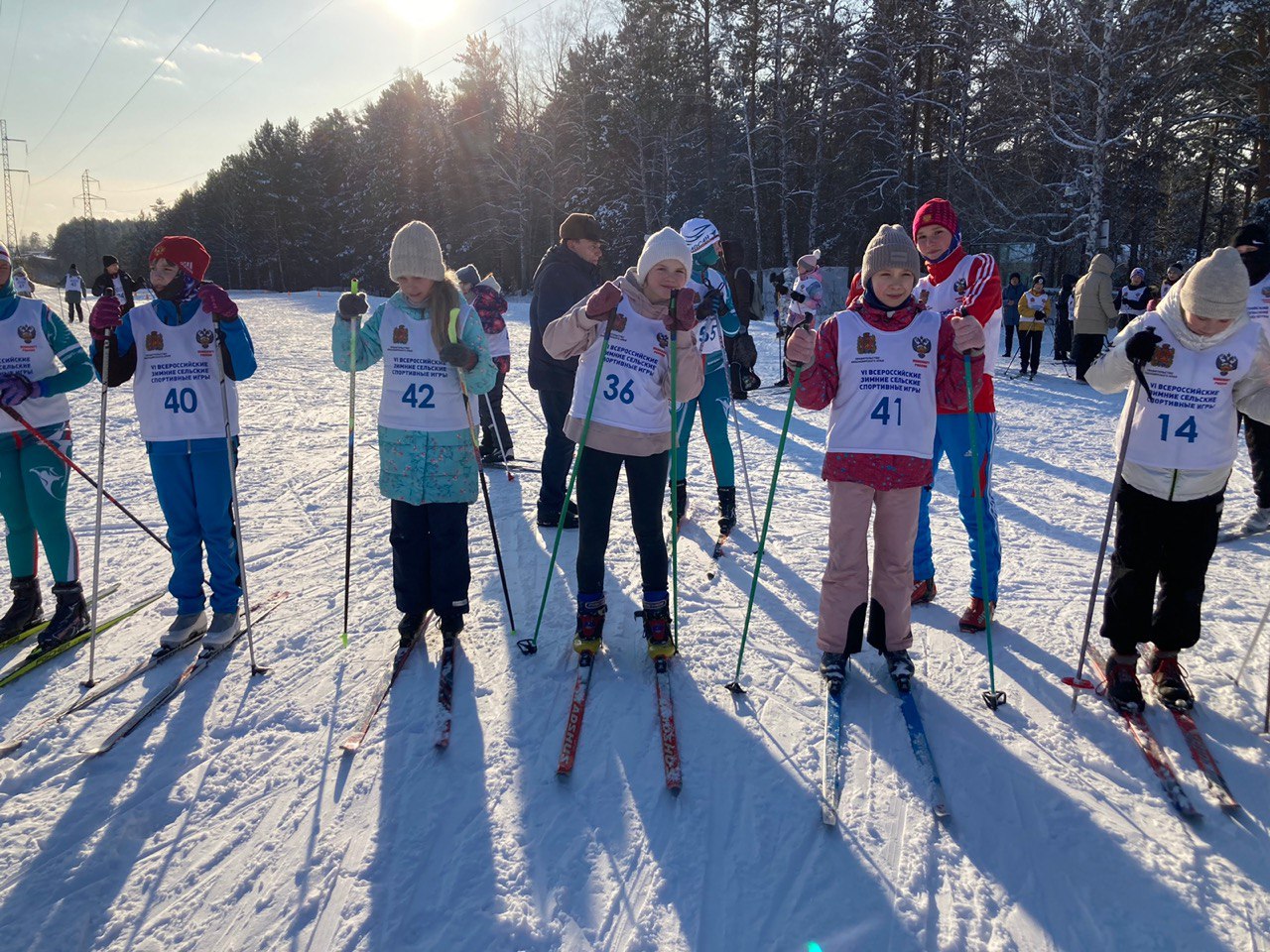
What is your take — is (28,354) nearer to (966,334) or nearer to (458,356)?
(458,356)

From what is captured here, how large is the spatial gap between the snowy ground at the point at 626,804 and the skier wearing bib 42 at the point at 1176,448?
0.35 m

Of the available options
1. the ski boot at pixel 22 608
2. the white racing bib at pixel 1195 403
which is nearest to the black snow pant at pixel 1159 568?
the white racing bib at pixel 1195 403

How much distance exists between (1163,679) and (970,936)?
174 cm

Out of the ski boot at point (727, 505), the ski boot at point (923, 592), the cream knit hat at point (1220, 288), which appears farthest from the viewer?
the ski boot at point (727, 505)

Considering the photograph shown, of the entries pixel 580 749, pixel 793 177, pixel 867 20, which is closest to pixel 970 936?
pixel 580 749

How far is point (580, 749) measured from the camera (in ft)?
9.63

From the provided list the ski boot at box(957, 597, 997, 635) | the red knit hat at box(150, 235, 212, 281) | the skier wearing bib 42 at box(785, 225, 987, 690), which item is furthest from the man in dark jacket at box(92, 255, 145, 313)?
the ski boot at box(957, 597, 997, 635)

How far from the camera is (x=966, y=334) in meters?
3.02

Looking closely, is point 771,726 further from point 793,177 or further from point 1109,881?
point 793,177

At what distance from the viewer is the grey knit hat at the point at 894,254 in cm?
296

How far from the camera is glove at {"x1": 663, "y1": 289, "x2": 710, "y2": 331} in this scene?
331 cm

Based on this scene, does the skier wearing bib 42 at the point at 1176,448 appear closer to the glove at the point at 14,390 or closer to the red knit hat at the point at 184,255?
the red knit hat at the point at 184,255

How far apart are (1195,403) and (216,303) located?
169 inches

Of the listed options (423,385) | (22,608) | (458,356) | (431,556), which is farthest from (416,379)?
(22,608)
